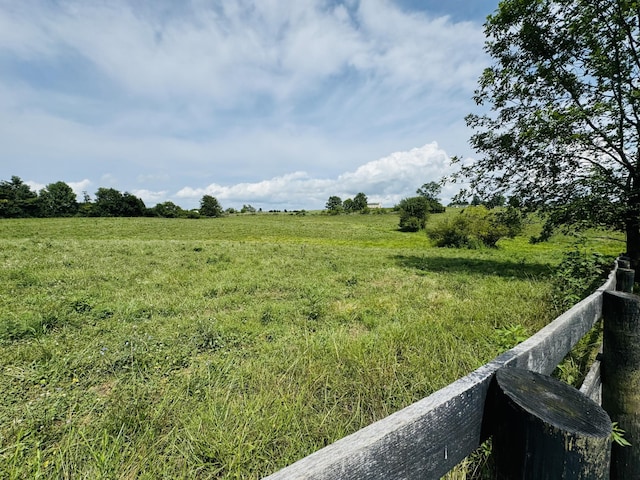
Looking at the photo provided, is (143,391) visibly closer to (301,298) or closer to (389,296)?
(301,298)

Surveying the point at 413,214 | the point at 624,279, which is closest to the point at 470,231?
the point at 413,214

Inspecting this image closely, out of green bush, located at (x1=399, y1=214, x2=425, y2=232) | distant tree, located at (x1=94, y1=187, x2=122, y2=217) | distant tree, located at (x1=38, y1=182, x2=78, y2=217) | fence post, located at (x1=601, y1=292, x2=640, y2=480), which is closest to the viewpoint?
fence post, located at (x1=601, y1=292, x2=640, y2=480)

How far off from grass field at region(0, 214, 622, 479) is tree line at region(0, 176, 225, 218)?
79.0 meters

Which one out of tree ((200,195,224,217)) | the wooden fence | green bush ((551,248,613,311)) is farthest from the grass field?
tree ((200,195,224,217))

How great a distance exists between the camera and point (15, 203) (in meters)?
63.3

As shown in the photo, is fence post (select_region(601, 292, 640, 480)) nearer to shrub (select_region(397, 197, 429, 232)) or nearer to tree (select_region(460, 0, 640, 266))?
tree (select_region(460, 0, 640, 266))

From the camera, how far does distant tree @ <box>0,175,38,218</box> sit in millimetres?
59969

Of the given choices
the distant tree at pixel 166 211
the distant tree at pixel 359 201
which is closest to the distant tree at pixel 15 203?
the distant tree at pixel 166 211

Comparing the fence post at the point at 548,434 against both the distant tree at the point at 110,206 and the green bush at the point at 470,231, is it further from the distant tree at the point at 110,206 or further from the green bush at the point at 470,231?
the distant tree at the point at 110,206

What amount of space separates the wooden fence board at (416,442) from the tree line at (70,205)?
3411 inches

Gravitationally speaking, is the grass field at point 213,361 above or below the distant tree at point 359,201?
below

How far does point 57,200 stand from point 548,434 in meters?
116

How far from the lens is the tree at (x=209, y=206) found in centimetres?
9825

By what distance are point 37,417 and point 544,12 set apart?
1729 cm
